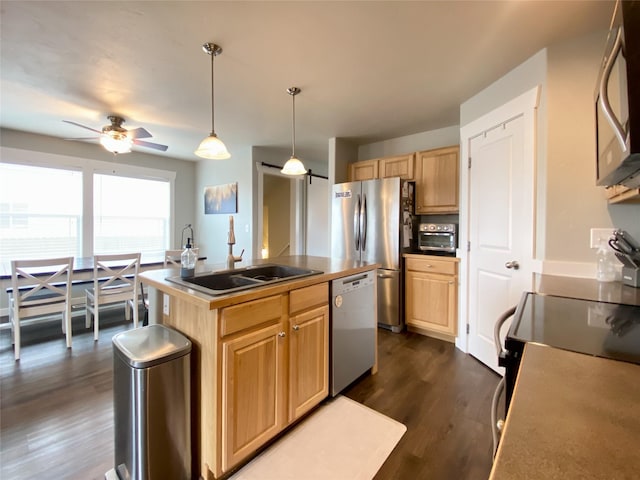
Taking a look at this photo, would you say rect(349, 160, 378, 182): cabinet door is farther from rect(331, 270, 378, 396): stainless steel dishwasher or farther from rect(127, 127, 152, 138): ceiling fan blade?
rect(127, 127, 152, 138): ceiling fan blade

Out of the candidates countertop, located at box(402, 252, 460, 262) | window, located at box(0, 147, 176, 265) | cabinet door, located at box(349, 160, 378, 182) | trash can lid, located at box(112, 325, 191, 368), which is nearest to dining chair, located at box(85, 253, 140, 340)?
window, located at box(0, 147, 176, 265)

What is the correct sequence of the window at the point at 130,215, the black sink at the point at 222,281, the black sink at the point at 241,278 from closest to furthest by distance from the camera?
1. the black sink at the point at 241,278
2. the black sink at the point at 222,281
3. the window at the point at 130,215

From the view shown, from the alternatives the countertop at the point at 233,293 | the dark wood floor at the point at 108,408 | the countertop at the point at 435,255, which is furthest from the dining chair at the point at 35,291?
the countertop at the point at 435,255

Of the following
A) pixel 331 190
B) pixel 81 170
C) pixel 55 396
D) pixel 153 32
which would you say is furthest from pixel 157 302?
pixel 81 170

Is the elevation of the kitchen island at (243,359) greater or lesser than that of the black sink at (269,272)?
lesser

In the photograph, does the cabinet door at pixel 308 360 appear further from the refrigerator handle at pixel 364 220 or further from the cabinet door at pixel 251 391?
the refrigerator handle at pixel 364 220

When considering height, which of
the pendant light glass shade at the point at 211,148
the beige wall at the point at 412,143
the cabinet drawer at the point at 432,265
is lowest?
the cabinet drawer at the point at 432,265

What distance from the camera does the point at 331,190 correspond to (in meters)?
3.96

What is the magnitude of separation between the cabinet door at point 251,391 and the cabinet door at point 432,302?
209 centimetres

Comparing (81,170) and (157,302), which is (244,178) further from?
(157,302)

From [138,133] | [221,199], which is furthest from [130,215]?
[138,133]

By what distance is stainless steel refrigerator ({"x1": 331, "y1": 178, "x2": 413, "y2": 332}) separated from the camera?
330cm

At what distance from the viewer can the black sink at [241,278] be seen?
1604 millimetres

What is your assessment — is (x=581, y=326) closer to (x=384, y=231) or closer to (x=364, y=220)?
(x=384, y=231)
